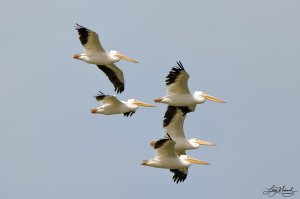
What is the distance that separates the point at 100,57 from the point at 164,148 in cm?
356

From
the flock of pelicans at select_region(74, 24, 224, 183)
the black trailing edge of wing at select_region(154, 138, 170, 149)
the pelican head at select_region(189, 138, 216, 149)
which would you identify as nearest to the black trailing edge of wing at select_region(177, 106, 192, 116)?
the flock of pelicans at select_region(74, 24, 224, 183)

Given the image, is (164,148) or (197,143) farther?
(197,143)

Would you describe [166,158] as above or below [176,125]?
below

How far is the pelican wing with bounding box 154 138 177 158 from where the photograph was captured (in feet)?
91.2

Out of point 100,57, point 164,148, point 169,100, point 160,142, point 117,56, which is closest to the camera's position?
point 160,142

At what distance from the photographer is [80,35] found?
2997 cm

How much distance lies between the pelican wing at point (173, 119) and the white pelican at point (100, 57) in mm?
1592

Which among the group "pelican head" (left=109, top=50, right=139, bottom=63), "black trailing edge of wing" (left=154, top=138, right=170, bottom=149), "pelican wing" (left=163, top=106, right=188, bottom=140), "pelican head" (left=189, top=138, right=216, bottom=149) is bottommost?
"black trailing edge of wing" (left=154, top=138, right=170, bottom=149)

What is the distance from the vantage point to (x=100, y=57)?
30516mm

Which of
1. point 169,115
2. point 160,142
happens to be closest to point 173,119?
point 169,115

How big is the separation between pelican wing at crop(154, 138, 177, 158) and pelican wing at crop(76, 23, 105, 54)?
11.3 feet

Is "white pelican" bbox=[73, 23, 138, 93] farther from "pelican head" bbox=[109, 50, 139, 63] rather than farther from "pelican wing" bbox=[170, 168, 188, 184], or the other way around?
"pelican wing" bbox=[170, 168, 188, 184]

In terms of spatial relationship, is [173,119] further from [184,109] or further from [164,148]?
[164,148]

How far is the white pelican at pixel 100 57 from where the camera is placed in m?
30.0
